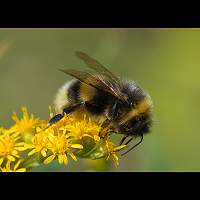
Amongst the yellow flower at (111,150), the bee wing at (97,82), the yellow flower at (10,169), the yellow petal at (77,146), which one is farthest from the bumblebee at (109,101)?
the yellow flower at (10,169)

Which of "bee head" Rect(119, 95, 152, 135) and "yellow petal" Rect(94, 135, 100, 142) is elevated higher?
"bee head" Rect(119, 95, 152, 135)

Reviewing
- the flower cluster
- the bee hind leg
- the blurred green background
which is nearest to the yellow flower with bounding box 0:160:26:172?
the flower cluster

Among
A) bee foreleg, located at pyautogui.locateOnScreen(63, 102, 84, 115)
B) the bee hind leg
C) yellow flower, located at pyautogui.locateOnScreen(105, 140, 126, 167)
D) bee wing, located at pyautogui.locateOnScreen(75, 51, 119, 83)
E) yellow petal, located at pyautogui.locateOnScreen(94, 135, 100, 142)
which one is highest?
bee wing, located at pyautogui.locateOnScreen(75, 51, 119, 83)

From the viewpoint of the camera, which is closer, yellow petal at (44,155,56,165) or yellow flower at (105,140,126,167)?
yellow petal at (44,155,56,165)

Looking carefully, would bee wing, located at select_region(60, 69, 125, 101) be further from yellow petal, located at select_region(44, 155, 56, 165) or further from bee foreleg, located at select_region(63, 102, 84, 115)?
yellow petal, located at select_region(44, 155, 56, 165)

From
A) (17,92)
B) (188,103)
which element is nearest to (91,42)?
(17,92)

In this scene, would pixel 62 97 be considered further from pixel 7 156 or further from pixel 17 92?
pixel 17 92

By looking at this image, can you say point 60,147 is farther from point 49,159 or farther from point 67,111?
point 67,111

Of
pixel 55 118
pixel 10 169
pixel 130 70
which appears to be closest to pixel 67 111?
pixel 55 118
